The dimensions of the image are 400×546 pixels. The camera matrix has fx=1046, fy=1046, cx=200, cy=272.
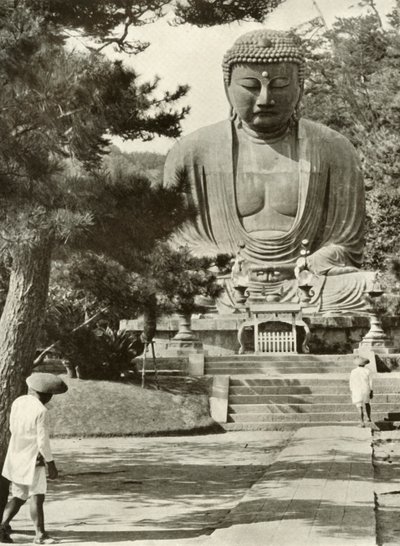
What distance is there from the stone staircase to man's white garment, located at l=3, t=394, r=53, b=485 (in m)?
6.62

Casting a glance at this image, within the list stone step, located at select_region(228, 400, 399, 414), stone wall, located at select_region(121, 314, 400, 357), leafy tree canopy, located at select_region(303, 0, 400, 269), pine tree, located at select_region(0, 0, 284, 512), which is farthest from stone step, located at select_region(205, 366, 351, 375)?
leafy tree canopy, located at select_region(303, 0, 400, 269)

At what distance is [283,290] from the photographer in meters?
20.0

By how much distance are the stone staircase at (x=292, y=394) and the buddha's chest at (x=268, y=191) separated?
671 centimetres

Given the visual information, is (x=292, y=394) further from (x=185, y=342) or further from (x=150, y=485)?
(x=150, y=485)

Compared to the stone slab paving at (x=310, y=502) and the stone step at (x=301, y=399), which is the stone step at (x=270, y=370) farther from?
the stone slab paving at (x=310, y=502)

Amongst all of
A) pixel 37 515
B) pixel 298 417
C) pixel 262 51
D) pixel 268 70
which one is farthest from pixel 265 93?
pixel 37 515

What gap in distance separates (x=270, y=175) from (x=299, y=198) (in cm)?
80

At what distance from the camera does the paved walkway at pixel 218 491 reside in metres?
6.17

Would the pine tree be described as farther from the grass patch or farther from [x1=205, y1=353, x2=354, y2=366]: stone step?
[x1=205, y1=353, x2=354, y2=366]: stone step

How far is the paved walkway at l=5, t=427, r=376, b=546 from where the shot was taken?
617cm

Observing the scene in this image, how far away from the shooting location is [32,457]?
6199 mm

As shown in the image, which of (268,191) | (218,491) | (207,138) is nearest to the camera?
(218,491)

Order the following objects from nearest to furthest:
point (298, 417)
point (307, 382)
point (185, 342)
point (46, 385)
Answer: point (46, 385) < point (298, 417) < point (307, 382) < point (185, 342)

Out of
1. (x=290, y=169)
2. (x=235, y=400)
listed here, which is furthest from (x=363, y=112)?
(x=235, y=400)
